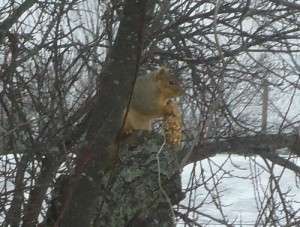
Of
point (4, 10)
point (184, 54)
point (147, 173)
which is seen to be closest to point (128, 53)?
point (147, 173)

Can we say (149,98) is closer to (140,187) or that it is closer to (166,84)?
(166,84)

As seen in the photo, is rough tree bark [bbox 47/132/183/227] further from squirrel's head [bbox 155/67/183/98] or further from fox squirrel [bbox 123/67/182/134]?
squirrel's head [bbox 155/67/183/98]

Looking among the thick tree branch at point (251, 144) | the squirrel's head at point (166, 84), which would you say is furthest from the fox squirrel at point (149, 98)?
the thick tree branch at point (251, 144)

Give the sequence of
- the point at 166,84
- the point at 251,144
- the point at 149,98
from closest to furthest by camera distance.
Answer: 1. the point at 149,98
2. the point at 166,84
3. the point at 251,144

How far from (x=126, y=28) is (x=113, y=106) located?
0.83 feet

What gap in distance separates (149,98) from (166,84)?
0.16 metres

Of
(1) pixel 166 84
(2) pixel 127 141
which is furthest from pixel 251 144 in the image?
(2) pixel 127 141

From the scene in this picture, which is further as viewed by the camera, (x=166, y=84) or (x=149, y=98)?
(x=166, y=84)

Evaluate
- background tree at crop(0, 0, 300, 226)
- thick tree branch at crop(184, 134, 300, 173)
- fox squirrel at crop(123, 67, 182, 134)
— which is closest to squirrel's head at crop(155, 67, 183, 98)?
fox squirrel at crop(123, 67, 182, 134)

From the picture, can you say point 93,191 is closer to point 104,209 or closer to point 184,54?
point 104,209

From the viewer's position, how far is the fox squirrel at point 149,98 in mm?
2971

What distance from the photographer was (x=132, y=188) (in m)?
3.04

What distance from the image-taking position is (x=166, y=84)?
10.2 ft

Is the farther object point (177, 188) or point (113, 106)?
point (177, 188)
